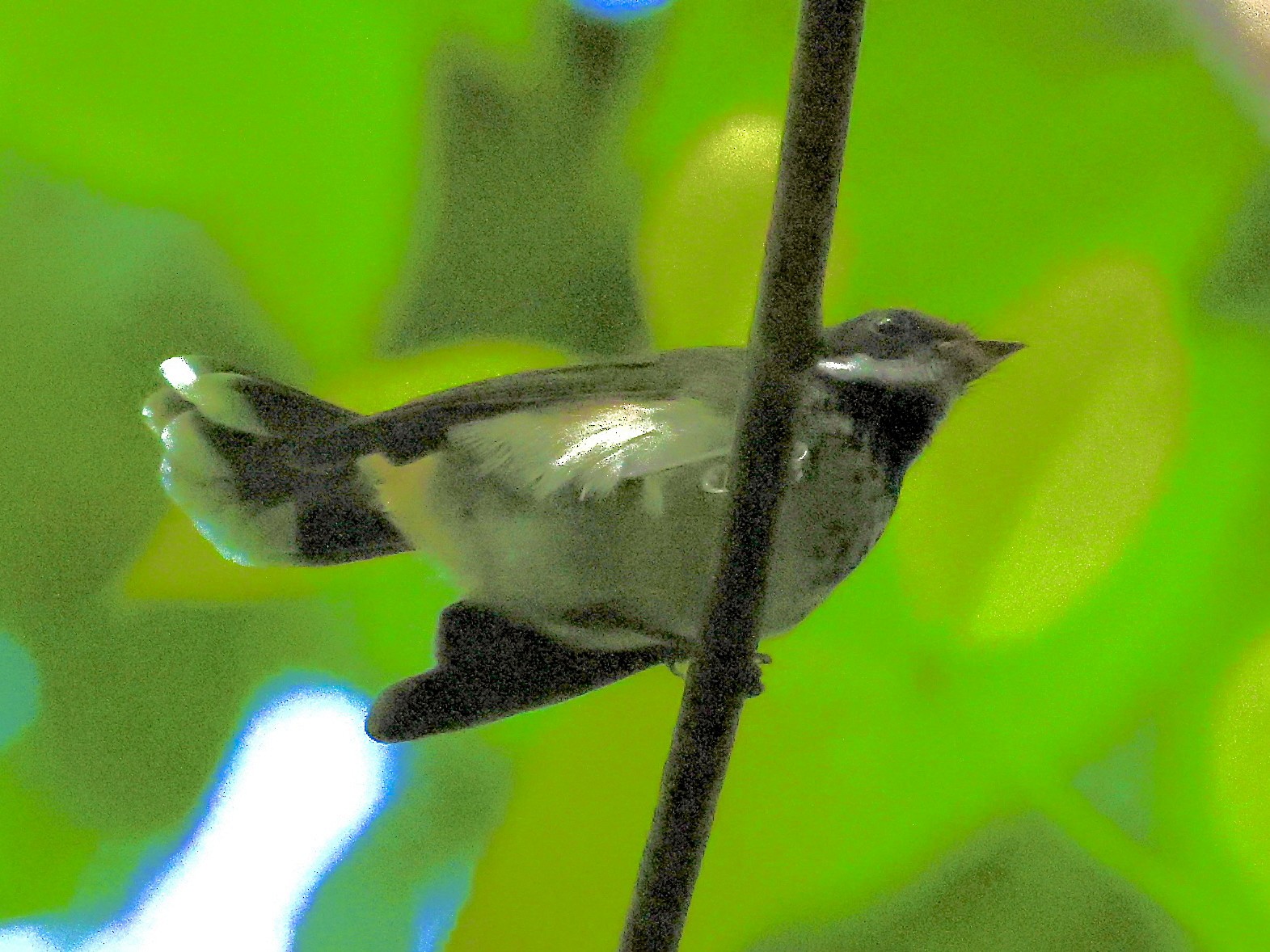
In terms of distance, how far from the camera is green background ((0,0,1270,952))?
1.02 m

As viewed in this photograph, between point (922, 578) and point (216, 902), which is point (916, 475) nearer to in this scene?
point (922, 578)

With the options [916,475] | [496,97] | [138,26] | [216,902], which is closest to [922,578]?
[916,475]

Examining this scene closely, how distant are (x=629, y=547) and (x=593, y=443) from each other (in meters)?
0.08

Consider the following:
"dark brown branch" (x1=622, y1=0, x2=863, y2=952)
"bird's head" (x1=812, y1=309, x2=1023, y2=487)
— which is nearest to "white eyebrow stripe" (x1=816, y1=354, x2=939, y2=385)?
"bird's head" (x1=812, y1=309, x2=1023, y2=487)

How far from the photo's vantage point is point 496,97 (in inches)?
41.1

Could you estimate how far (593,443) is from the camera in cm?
71

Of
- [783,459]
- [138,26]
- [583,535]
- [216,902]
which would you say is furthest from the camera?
[216,902]

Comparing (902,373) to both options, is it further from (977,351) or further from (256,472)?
(256,472)

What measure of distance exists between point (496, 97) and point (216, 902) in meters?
0.71

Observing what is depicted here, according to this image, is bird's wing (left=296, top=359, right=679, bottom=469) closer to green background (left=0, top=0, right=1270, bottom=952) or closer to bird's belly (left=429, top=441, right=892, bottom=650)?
bird's belly (left=429, top=441, right=892, bottom=650)

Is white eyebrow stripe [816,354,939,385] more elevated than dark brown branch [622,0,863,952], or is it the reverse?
white eyebrow stripe [816,354,939,385]

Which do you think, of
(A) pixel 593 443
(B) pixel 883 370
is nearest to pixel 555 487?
(A) pixel 593 443

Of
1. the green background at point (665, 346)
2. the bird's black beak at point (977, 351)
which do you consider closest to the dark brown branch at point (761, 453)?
the bird's black beak at point (977, 351)

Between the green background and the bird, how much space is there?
206 millimetres
